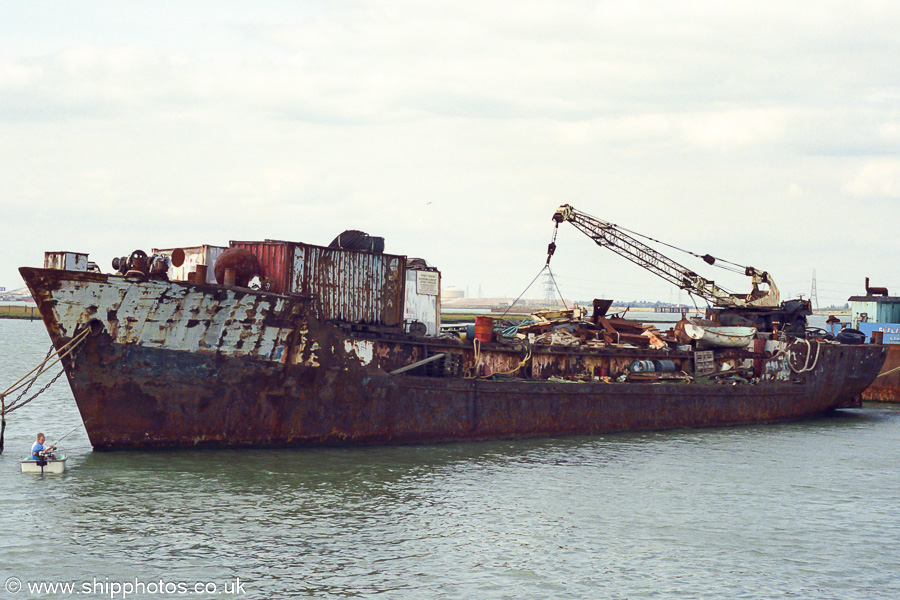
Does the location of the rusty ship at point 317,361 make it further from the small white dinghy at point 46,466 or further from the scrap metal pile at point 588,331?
the small white dinghy at point 46,466

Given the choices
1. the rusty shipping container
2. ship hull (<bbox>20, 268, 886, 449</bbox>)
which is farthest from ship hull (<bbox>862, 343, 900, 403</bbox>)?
the rusty shipping container

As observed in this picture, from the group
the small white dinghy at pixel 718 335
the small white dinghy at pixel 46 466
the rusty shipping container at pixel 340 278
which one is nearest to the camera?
the small white dinghy at pixel 46 466

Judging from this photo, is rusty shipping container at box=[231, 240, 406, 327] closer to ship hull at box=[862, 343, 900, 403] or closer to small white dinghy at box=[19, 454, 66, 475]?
small white dinghy at box=[19, 454, 66, 475]

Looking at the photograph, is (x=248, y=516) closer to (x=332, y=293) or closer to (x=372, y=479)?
(x=372, y=479)

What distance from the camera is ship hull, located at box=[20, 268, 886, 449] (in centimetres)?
1947

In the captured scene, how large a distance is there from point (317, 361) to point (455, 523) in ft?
22.5

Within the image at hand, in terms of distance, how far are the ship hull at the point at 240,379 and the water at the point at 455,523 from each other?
70 cm

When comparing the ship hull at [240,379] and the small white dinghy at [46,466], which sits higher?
the ship hull at [240,379]

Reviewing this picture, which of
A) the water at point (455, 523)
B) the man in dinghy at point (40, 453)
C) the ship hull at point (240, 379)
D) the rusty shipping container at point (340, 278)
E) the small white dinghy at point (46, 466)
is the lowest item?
the water at point (455, 523)

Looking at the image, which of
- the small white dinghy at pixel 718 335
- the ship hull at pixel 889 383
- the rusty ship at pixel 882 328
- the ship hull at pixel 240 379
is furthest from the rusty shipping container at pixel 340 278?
the ship hull at pixel 889 383

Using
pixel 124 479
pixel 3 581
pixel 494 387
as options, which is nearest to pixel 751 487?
pixel 494 387

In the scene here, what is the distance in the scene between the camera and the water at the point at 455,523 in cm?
1324

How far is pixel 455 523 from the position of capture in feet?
53.6

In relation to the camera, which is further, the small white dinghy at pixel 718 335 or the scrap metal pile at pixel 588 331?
the small white dinghy at pixel 718 335
